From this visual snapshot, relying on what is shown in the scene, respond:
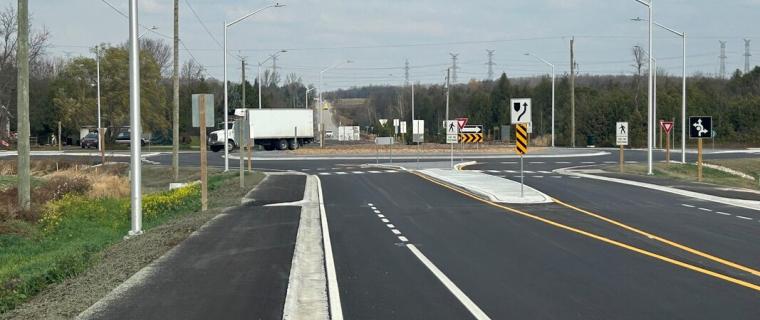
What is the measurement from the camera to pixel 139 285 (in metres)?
10.8

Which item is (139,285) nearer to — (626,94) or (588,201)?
(588,201)

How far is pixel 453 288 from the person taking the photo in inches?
417

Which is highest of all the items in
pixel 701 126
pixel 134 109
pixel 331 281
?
pixel 134 109

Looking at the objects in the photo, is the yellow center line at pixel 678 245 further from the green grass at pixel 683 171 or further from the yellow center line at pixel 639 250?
the green grass at pixel 683 171

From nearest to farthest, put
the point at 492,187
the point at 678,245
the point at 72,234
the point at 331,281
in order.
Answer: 1. the point at 331,281
2. the point at 678,245
3. the point at 72,234
4. the point at 492,187

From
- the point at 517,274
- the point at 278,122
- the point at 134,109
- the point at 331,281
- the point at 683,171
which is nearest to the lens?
the point at 331,281

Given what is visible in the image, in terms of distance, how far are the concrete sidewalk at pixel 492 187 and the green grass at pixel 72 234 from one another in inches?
323

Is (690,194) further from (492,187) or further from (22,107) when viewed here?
(22,107)

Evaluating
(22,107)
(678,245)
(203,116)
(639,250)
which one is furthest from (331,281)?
(22,107)

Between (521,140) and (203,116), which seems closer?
(203,116)

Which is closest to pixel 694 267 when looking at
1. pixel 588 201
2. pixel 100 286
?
pixel 100 286

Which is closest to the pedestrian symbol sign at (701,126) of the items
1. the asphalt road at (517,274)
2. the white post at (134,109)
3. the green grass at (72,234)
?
the asphalt road at (517,274)

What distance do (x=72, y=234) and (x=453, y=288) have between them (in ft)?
49.5

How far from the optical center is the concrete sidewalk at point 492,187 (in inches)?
1021
